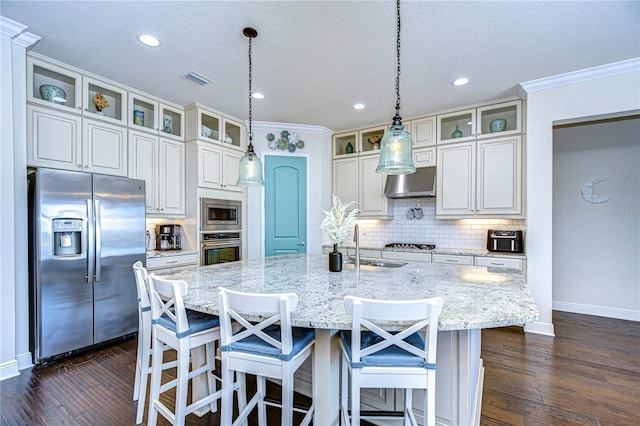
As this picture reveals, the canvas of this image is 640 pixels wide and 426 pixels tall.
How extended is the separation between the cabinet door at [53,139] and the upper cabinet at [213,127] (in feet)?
4.04

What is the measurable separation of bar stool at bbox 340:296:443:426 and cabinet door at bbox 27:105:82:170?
3182 millimetres

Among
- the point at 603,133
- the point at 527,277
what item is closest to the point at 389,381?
the point at 527,277

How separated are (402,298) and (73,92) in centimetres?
374

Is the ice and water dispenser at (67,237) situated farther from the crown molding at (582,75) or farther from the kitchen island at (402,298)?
the crown molding at (582,75)

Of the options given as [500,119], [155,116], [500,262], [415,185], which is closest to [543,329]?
[500,262]

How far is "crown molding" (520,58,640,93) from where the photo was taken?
9.48 ft

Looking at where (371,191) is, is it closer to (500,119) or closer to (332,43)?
(500,119)

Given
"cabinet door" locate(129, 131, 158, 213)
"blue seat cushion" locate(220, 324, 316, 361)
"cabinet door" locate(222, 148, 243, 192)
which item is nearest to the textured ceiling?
"cabinet door" locate(129, 131, 158, 213)

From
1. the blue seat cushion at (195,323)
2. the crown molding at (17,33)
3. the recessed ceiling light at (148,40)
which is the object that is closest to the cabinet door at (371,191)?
the recessed ceiling light at (148,40)

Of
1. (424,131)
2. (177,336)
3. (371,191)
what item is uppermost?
(424,131)

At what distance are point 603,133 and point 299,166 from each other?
421 cm

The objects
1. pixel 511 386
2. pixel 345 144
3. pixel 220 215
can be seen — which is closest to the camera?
pixel 511 386

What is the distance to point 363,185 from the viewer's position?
192 inches

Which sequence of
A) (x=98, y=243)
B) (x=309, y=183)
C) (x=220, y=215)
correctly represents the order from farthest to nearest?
(x=309, y=183) < (x=220, y=215) < (x=98, y=243)
